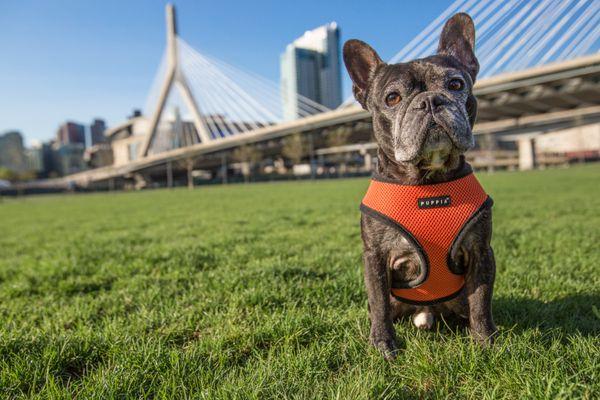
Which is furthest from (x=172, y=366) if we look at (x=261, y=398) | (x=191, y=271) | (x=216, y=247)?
(x=216, y=247)

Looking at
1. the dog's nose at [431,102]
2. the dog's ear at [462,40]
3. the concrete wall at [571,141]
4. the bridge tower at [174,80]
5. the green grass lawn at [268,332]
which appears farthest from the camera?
the concrete wall at [571,141]

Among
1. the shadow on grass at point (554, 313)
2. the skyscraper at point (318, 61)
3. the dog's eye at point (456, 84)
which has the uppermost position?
the skyscraper at point (318, 61)

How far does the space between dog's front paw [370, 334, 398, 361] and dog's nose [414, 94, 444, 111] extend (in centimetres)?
110

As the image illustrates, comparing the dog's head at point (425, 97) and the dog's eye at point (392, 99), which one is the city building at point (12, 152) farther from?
the dog's eye at point (392, 99)

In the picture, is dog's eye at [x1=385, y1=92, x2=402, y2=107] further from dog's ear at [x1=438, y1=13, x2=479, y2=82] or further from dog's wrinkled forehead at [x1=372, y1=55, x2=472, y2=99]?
dog's ear at [x1=438, y1=13, x2=479, y2=82]

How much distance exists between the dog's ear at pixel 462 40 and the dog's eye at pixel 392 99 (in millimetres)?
425

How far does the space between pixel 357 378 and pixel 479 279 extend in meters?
0.79

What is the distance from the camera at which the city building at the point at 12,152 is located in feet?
366

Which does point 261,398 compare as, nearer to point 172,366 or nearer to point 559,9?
point 172,366

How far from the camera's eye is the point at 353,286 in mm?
3018

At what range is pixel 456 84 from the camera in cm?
186

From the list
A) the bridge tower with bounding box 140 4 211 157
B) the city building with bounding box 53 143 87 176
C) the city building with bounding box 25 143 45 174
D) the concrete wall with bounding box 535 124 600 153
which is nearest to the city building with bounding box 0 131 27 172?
the city building with bounding box 25 143 45 174

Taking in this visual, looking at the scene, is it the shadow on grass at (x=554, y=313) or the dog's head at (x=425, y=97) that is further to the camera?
the shadow on grass at (x=554, y=313)

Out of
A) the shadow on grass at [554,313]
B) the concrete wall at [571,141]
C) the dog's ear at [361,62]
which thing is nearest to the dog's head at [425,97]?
the dog's ear at [361,62]
